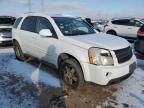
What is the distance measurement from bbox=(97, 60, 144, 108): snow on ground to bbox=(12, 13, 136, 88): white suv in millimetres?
388

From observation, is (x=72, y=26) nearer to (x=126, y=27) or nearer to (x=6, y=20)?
(x=6, y=20)

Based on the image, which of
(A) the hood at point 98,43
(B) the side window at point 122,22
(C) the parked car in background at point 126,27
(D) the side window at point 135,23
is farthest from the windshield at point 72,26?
(B) the side window at point 122,22

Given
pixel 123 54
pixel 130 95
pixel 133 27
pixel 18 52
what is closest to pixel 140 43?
pixel 123 54

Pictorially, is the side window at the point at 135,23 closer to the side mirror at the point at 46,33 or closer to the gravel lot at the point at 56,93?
the gravel lot at the point at 56,93

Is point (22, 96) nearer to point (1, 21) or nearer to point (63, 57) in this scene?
point (63, 57)

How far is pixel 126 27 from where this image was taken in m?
14.4

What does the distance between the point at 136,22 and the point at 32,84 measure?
10.9 metres

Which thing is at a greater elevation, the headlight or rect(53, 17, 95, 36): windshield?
rect(53, 17, 95, 36): windshield

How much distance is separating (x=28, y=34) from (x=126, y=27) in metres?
9.66

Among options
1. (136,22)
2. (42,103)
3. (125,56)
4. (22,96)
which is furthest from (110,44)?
(136,22)

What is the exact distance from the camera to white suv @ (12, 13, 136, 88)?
4.35m

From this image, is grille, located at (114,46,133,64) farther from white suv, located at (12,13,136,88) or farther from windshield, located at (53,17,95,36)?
windshield, located at (53,17,95,36)

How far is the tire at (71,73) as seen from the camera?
4.58 meters

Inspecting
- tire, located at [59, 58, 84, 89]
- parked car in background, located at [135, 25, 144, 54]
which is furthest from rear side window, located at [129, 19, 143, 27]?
tire, located at [59, 58, 84, 89]
